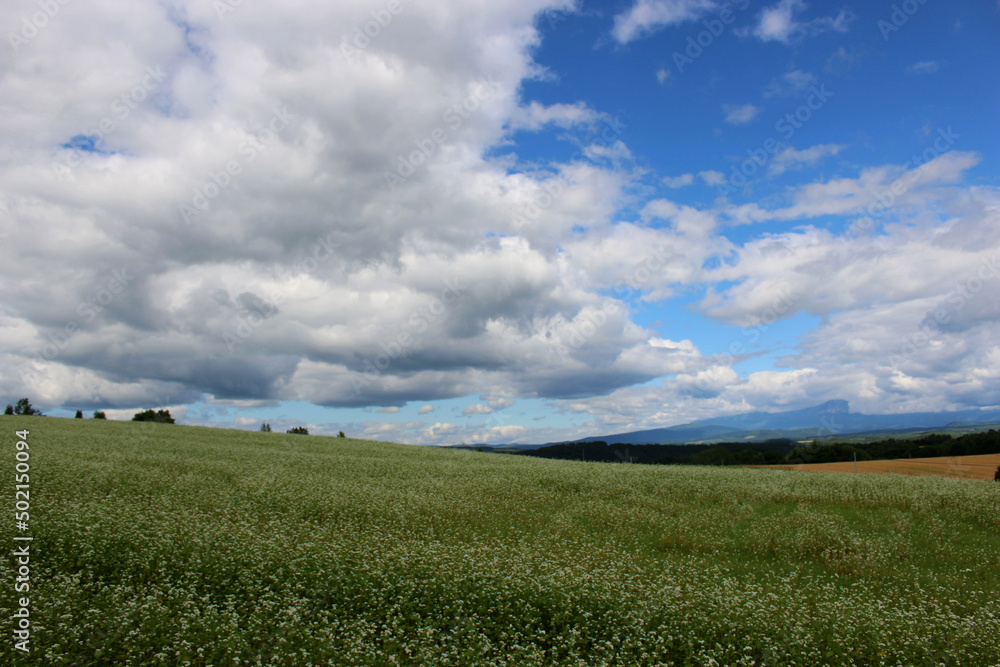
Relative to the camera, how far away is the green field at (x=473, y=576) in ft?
35.7

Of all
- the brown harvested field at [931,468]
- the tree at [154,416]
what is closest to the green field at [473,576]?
the brown harvested field at [931,468]

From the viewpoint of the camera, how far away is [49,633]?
393 inches

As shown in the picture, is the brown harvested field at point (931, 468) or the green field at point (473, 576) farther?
the brown harvested field at point (931, 468)

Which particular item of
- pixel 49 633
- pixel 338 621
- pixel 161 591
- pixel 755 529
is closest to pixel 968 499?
pixel 755 529

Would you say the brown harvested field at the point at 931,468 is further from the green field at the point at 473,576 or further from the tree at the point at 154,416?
the tree at the point at 154,416

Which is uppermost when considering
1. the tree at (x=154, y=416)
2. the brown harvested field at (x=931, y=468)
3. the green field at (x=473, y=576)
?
the tree at (x=154, y=416)

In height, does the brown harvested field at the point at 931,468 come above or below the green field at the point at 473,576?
below

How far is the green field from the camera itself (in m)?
10.9

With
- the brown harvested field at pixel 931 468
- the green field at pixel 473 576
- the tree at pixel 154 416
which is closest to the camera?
the green field at pixel 473 576

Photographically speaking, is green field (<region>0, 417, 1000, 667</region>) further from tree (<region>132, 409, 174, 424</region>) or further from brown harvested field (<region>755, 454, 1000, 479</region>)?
tree (<region>132, 409, 174, 424</region>)

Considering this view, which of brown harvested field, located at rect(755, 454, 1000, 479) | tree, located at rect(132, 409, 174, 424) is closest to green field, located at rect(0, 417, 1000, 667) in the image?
brown harvested field, located at rect(755, 454, 1000, 479)

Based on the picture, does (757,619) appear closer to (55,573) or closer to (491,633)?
(491,633)

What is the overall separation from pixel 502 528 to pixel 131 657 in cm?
1180

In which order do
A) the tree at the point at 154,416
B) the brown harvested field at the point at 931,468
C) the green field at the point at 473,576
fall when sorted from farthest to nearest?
the tree at the point at 154,416 → the brown harvested field at the point at 931,468 → the green field at the point at 473,576
